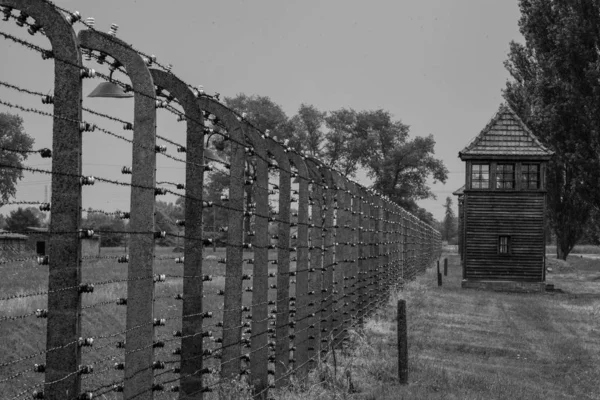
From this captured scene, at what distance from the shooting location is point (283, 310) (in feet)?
29.0

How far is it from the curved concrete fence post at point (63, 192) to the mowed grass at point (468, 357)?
13.9 feet

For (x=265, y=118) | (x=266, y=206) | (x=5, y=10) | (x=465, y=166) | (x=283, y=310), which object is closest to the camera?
(x=5, y=10)

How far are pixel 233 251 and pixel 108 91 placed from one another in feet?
7.30

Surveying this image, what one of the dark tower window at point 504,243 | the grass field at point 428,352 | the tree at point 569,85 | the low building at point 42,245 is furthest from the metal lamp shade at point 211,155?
the low building at point 42,245

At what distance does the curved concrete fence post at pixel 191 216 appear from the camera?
5.90 metres

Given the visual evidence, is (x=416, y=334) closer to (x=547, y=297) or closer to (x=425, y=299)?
(x=425, y=299)

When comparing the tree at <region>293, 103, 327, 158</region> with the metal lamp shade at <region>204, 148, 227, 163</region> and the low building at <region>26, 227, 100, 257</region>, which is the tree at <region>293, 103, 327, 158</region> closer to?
the low building at <region>26, 227, 100, 257</region>

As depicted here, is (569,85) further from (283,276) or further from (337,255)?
(283,276)

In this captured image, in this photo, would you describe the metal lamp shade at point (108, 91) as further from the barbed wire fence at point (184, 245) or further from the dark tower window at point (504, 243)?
the dark tower window at point (504, 243)

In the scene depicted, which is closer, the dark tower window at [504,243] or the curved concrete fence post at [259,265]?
the curved concrete fence post at [259,265]

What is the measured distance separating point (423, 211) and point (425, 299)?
88.0 meters

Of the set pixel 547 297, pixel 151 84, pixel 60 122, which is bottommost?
pixel 547 297

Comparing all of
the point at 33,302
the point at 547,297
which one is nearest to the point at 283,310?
the point at 33,302

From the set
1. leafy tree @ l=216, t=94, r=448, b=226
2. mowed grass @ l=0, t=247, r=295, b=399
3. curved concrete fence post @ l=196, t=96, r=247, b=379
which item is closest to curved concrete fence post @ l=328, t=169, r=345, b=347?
mowed grass @ l=0, t=247, r=295, b=399
